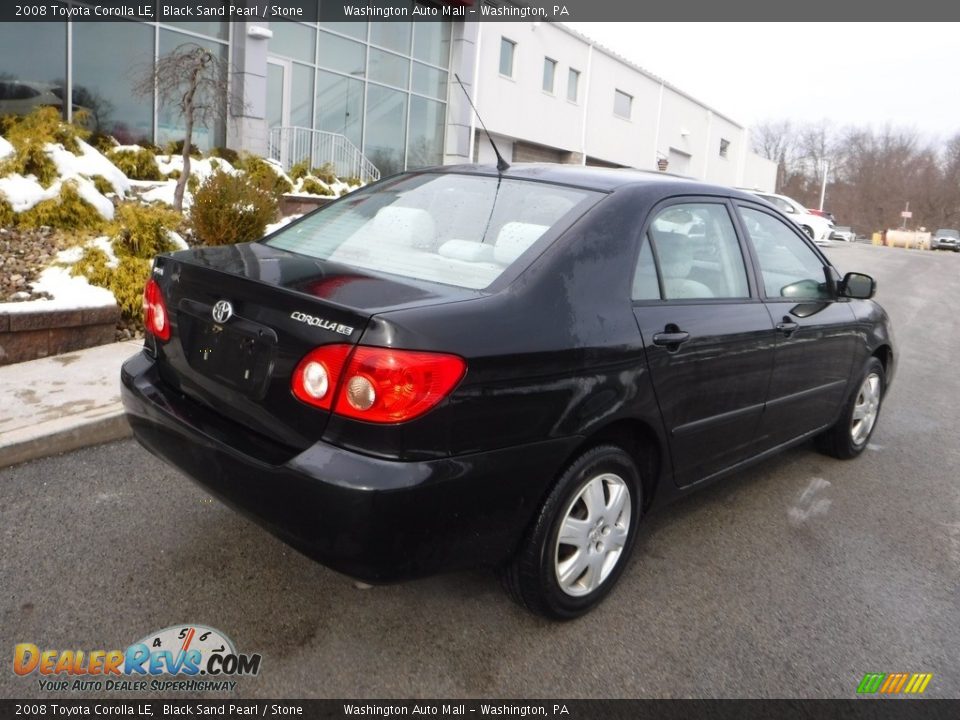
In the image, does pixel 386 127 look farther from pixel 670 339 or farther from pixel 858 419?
pixel 670 339

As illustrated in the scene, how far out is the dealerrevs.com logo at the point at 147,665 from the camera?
250 cm

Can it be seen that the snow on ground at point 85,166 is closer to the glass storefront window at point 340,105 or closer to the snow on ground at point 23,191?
the snow on ground at point 23,191

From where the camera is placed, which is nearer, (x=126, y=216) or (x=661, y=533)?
(x=661, y=533)

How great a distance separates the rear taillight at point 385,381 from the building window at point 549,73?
26812mm

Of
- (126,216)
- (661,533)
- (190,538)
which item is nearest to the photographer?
(190,538)

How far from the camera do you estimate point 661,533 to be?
151 inches

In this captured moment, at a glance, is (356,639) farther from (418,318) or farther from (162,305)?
(162,305)

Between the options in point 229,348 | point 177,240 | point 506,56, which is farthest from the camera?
point 506,56

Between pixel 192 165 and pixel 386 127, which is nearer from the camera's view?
pixel 192 165

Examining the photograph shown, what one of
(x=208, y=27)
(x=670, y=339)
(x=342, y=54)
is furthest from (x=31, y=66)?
(x=670, y=339)

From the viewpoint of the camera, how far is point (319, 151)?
693 inches

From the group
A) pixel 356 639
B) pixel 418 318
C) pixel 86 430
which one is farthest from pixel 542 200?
pixel 86 430

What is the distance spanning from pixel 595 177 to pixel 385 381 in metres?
1.55
